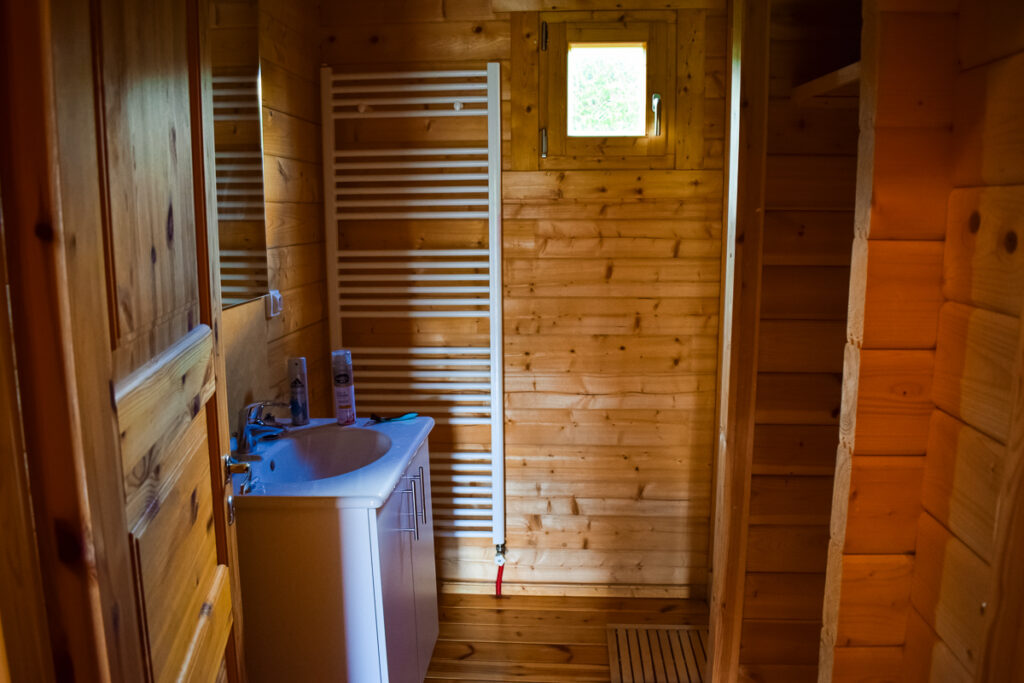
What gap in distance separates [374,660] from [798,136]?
1661 mm

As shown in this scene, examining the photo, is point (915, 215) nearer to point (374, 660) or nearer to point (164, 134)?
point (164, 134)

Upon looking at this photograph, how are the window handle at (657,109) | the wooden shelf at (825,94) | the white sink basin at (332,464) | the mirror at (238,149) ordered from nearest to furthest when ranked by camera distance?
the wooden shelf at (825,94)
the white sink basin at (332,464)
the mirror at (238,149)
the window handle at (657,109)

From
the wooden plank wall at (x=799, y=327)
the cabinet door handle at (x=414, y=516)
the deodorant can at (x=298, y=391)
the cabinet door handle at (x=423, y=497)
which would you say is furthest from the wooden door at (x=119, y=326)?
the wooden plank wall at (x=799, y=327)

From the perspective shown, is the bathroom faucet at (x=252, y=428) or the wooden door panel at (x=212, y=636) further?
the bathroom faucet at (x=252, y=428)

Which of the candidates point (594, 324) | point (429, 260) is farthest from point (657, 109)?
point (429, 260)

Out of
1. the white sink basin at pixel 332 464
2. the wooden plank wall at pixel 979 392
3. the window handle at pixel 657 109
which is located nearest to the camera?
the wooden plank wall at pixel 979 392

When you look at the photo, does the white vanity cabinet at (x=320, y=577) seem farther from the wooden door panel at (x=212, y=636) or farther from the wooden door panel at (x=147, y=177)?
the wooden door panel at (x=147, y=177)

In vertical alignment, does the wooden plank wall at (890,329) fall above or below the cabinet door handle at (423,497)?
above

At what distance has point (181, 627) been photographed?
1114 millimetres

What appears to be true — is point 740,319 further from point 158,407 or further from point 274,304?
point 274,304

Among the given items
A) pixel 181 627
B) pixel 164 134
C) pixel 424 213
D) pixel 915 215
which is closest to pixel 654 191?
pixel 424 213

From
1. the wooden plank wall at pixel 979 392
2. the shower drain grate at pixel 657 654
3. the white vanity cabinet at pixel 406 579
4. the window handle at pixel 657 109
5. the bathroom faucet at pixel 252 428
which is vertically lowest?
the shower drain grate at pixel 657 654

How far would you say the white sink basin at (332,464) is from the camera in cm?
180

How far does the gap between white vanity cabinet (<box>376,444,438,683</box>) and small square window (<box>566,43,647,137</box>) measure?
141 cm
